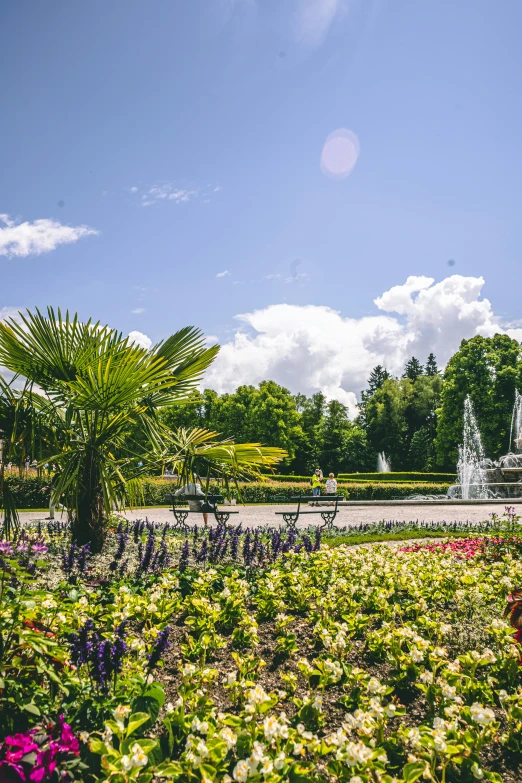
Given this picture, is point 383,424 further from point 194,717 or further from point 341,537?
point 194,717

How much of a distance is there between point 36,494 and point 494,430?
29.0 meters

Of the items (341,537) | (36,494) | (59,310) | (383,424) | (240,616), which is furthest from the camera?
(383,424)

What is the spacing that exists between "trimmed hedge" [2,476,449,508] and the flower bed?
38.3ft

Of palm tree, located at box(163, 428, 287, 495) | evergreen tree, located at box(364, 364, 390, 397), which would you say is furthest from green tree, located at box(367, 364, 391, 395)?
palm tree, located at box(163, 428, 287, 495)

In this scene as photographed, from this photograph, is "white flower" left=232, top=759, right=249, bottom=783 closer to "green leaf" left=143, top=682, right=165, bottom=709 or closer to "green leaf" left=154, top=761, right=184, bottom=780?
"green leaf" left=154, top=761, right=184, bottom=780

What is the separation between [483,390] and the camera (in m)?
35.7

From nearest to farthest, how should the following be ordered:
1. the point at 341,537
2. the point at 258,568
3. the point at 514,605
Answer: the point at 514,605 < the point at 258,568 < the point at 341,537

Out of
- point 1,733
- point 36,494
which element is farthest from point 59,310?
point 36,494

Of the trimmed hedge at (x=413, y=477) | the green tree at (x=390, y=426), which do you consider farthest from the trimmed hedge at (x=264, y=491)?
the green tree at (x=390, y=426)

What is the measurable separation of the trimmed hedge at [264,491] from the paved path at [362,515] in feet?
4.12

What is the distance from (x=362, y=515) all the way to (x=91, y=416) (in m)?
11.4

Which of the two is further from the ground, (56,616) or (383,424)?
(383,424)

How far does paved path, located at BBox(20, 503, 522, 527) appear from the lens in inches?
535

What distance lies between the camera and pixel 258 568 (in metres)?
5.46
